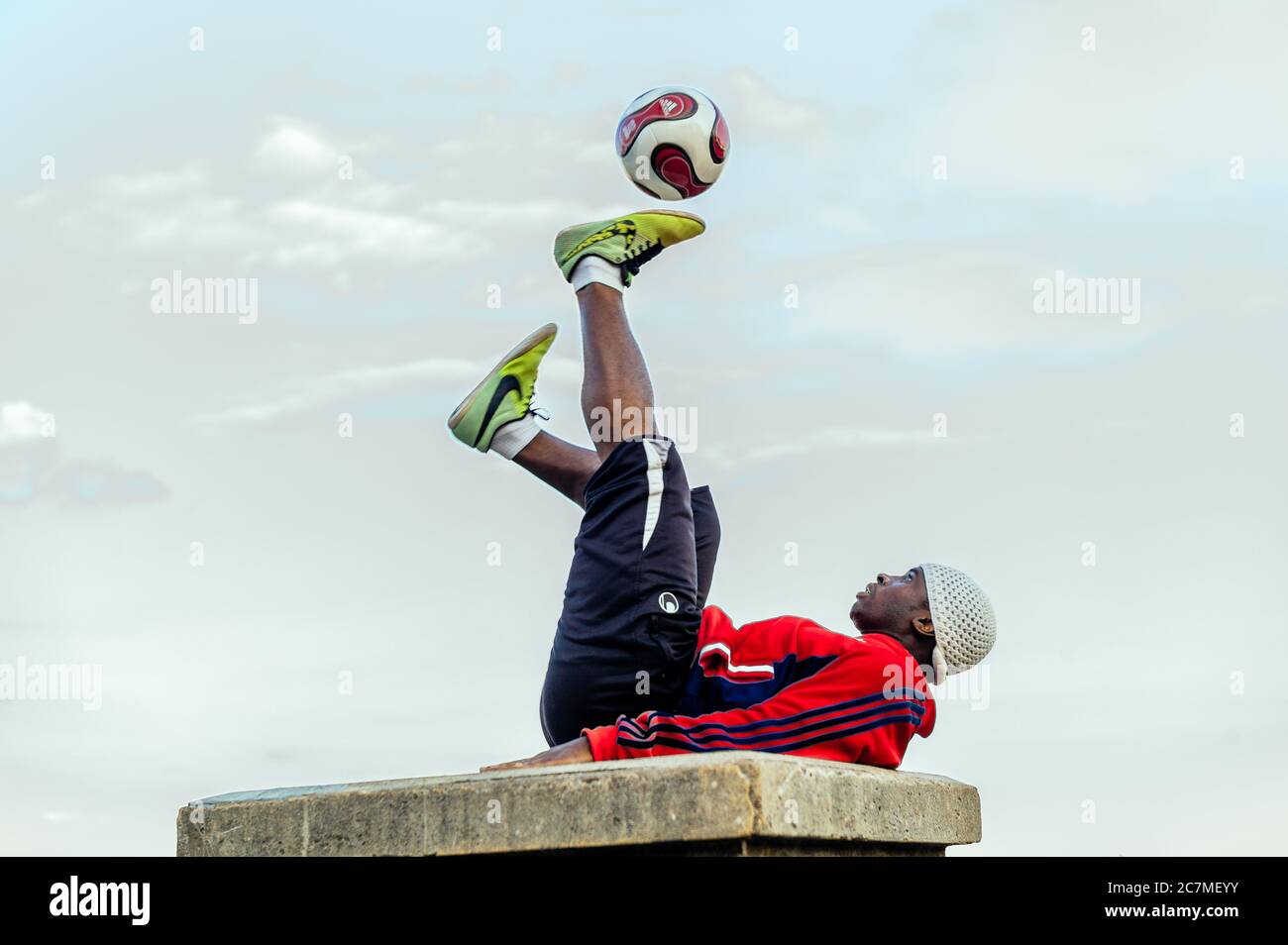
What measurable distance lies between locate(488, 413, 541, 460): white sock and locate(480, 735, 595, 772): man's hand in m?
1.53

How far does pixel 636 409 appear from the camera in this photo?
4793mm

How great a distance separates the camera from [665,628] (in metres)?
4.65

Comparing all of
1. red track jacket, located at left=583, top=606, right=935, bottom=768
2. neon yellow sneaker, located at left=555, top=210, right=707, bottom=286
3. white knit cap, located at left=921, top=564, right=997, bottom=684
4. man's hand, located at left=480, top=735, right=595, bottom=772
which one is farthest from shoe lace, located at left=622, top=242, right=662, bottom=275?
man's hand, located at left=480, top=735, right=595, bottom=772

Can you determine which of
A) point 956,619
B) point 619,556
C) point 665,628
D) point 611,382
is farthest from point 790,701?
point 611,382

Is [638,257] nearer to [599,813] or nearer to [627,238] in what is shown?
[627,238]

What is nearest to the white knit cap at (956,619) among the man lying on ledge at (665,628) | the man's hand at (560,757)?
the man lying on ledge at (665,628)

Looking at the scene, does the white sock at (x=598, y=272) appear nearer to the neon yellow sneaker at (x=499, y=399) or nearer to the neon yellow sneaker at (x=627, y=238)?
the neon yellow sneaker at (x=627, y=238)

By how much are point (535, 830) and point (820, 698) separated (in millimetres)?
1012
